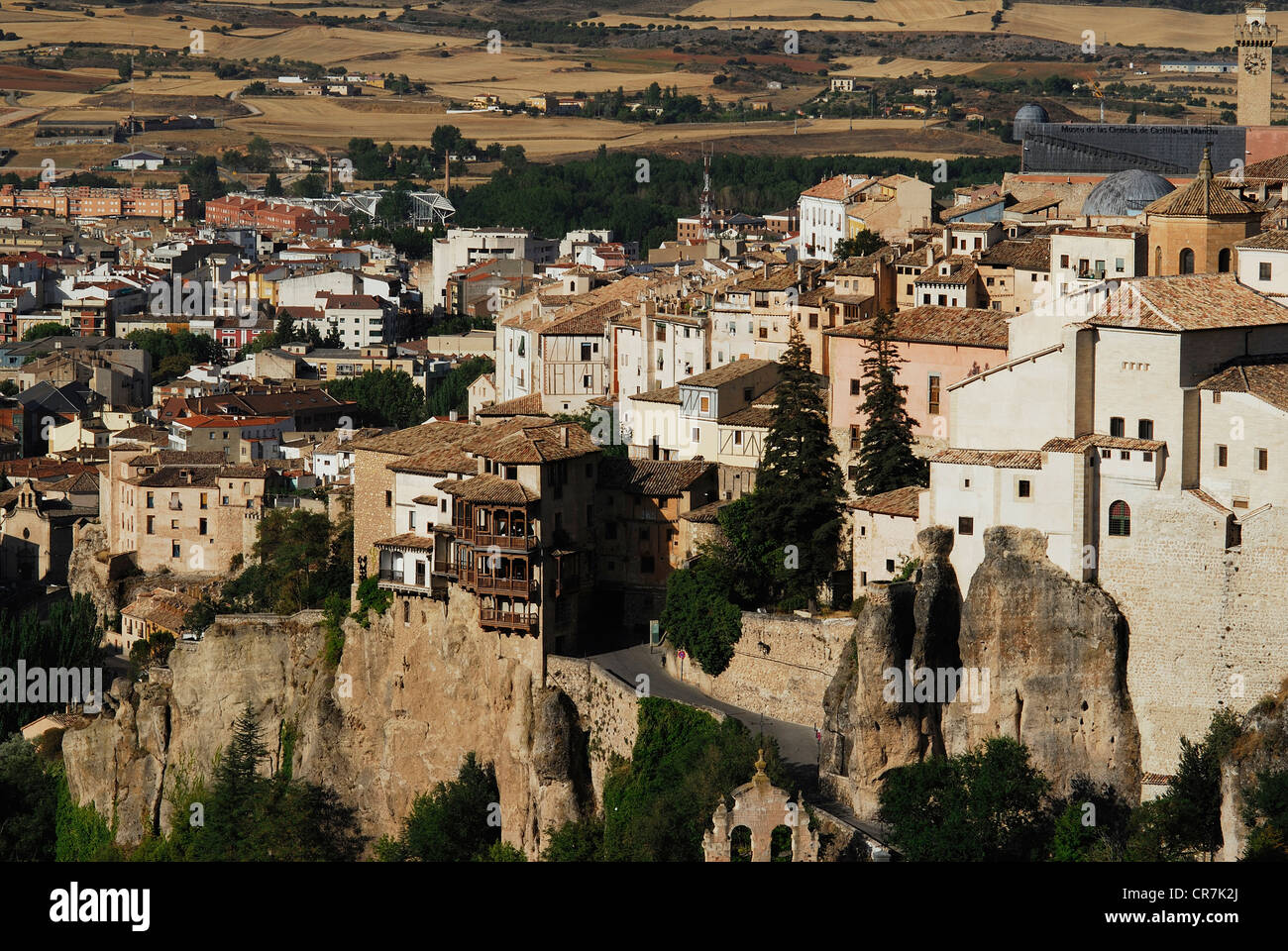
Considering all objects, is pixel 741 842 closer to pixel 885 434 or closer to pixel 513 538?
pixel 513 538

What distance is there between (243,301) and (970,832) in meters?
103

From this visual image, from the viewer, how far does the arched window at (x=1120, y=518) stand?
3850 cm

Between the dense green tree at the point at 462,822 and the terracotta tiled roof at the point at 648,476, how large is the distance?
6.57 meters

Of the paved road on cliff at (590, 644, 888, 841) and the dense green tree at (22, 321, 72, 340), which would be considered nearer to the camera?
the paved road on cliff at (590, 644, 888, 841)

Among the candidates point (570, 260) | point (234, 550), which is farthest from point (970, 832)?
point (570, 260)

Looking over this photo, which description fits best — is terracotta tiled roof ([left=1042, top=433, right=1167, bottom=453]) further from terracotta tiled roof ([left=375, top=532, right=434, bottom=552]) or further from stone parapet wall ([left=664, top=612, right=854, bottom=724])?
terracotta tiled roof ([left=375, top=532, right=434, bottom=552])

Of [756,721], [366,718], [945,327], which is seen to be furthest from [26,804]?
[945,327]

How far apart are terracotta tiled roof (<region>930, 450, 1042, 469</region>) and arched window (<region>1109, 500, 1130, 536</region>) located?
1.47 metres

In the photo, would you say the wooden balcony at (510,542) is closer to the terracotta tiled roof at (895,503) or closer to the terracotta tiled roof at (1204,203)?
the terracotta tiled roof at (895,503)

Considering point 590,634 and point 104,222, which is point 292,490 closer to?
point 590,634

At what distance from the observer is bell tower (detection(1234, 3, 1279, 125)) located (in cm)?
9612

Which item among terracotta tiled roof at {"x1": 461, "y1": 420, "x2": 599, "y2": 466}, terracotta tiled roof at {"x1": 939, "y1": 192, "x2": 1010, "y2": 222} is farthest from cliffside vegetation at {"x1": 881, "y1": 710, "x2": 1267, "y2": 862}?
terracotta tiled roof at {"x1": 939, "y1": 192, "x2": 1010, "y2": 222}

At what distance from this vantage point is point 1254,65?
97.6 metres
